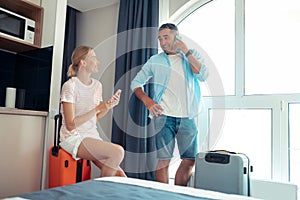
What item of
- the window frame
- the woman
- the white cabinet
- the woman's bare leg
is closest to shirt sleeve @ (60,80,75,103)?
the woman

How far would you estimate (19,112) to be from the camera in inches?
83.0

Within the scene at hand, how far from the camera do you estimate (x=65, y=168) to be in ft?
6.40

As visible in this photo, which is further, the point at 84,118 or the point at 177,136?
the point at 177,136

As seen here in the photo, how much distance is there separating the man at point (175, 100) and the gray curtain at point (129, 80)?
16.3 inches

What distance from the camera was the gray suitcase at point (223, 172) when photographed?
1.82m

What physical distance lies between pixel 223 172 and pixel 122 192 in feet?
3.11

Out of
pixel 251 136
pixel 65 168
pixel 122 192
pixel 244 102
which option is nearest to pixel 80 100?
pixel 65 168

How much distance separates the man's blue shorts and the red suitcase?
0.55 m

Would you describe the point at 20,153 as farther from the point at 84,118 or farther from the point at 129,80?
the point at 129,80

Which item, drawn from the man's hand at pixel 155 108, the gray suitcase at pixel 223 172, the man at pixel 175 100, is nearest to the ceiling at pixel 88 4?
the man at pixel 175 100

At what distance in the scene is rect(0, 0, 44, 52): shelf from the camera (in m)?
2.38

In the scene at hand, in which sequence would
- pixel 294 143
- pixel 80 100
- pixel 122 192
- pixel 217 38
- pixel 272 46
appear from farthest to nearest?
1. pixel 217 38
2. pixel 272 46
3. pixel 294 143
4. pixel 80 100
5. pixel 122 192

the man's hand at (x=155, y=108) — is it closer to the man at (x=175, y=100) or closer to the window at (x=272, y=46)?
the man at (x=175, y=100)

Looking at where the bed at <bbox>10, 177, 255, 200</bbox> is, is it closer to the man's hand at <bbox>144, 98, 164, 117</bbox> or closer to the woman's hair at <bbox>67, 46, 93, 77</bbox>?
the man's hand at <bbox>144, 98, 164, 117</bbox>
